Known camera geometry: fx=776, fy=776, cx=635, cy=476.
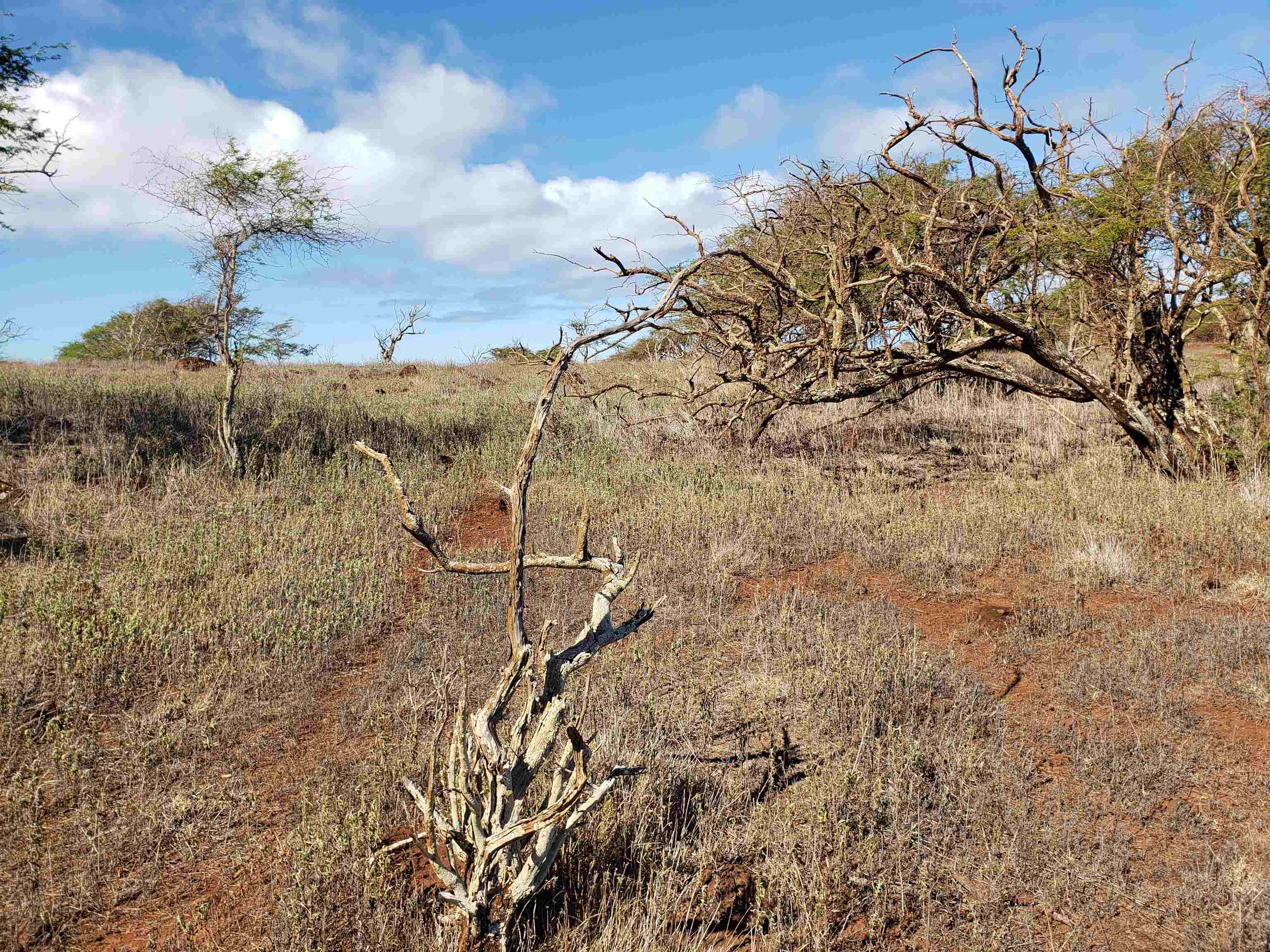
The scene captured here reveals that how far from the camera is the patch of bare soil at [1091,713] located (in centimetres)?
308

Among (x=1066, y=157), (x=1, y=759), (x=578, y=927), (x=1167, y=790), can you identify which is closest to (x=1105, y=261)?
(x=1066, y=157)

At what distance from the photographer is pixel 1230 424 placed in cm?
854

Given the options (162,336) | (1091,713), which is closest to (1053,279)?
(1091,713)

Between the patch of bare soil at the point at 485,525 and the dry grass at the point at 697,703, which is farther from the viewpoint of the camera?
the patch of bare soil at the point at 485,525

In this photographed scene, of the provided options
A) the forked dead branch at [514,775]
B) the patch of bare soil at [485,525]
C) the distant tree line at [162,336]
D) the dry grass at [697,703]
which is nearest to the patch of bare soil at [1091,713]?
the dry grass at [697,703]

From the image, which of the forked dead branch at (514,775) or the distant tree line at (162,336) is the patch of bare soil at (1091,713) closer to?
the forked dead branch at (514,775)

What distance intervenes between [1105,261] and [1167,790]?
7133mm

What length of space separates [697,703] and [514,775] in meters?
1.93

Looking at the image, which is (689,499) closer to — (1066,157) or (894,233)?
(1066,157)

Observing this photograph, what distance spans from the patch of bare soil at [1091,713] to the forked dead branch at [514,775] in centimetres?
123

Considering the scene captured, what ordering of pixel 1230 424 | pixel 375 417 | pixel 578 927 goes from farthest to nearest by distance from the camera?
pixel 375 417 → pixel 1230 424 → pixel 578 927

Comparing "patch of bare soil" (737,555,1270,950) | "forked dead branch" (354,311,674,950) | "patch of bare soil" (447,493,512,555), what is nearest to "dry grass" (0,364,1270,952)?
"patch of bare soil" (737,555,1270,950)

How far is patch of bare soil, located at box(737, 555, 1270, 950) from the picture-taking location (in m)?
3.08

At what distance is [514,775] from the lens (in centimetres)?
238
